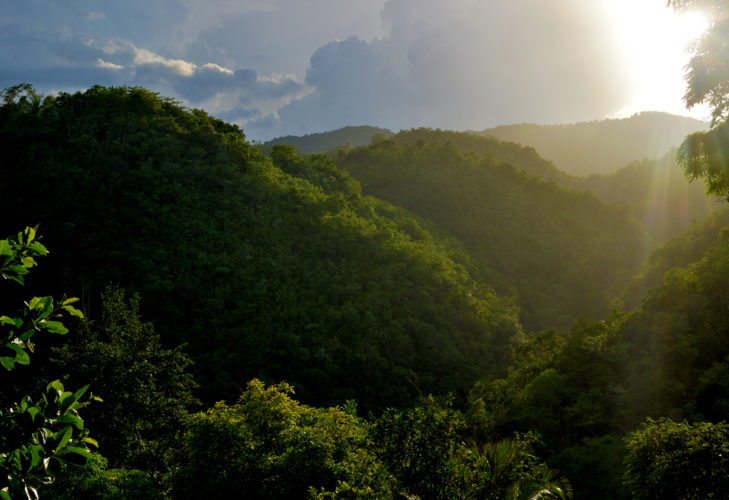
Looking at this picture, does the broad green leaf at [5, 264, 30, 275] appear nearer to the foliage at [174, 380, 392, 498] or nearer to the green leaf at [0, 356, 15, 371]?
the green leaf at [0, 356, 15, 371]

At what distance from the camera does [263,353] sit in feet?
76.0

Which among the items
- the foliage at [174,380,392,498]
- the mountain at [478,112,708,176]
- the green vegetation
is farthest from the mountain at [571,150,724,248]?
the foliage at [174,380,392,498]

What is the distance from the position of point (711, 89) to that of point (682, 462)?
6.57 metres

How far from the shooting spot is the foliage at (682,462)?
7094 mm

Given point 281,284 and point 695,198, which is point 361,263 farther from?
point 695,198

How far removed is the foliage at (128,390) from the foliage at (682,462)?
12825mm

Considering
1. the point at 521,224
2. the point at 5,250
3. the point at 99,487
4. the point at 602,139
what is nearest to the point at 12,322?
the point at 5,250

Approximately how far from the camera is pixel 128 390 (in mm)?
14633

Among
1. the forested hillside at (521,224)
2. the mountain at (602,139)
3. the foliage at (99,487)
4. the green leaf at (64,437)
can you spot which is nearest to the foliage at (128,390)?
the foliage at (99,487)

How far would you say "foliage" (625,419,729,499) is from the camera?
23.3ft

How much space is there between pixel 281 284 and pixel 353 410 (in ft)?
54.8

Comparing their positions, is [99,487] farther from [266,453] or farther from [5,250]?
[5,250]

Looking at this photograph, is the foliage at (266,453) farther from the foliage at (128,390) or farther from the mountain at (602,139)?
the mountain at (602,139)

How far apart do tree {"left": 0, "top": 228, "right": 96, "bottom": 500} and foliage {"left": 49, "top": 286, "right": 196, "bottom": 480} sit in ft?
42.4
